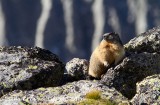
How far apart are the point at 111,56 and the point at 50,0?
175m

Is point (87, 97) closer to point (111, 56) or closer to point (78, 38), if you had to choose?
point (111, 56)

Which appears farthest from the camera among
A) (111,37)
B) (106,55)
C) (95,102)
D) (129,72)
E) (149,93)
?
(111,37)

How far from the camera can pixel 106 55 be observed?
20.3 m

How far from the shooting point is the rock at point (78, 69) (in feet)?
71.6

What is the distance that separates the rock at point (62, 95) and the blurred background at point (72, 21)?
163 meters

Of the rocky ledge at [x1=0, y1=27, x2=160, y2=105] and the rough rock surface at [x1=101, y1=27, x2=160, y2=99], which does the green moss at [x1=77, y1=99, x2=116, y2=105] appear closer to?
Result: the rocky ledge at [x1=0, y1=27, x2=160, y2=105]

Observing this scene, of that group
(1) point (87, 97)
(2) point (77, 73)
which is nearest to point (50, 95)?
(1) point (87, 97)

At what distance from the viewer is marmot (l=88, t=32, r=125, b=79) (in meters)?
19.9

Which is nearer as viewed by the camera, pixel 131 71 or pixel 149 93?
pixel 149 93

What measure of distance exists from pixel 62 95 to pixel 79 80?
423 centimetres

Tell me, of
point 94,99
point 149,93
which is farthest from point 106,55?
point 94,99

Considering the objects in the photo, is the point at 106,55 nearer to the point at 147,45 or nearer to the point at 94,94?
the point at 147,45

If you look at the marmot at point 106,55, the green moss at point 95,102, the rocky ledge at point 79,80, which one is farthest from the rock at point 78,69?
the green moss at point 95,102

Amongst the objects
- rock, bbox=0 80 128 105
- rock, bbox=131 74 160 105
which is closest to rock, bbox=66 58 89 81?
rock, bbox=0 80 128 105
